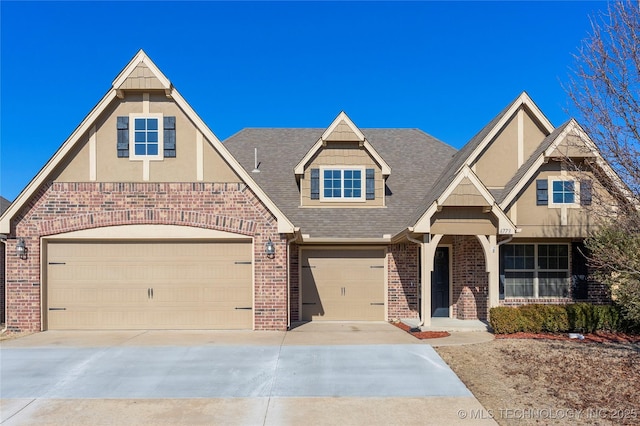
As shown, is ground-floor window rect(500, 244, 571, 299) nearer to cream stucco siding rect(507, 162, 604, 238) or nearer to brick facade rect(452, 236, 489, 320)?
brick facade rect(452, 236, 489, 320)

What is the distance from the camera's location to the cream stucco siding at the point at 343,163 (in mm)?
16297

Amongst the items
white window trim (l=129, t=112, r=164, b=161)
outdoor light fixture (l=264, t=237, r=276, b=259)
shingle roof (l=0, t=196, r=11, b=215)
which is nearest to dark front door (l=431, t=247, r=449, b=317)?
outdoor light fixture (l=264, t=237, r=276, b=259)

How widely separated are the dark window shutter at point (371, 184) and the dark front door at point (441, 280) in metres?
2.77

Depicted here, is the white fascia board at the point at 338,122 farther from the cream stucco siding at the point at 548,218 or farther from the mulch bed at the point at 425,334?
the mulch bed at the point at 425,334

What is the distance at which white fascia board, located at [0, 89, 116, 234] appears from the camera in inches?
496

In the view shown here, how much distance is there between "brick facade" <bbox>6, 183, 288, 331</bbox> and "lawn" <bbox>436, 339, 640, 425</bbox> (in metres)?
4.73

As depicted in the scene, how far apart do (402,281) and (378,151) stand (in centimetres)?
632

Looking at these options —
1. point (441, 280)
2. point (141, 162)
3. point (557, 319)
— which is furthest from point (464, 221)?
point (141, 162)

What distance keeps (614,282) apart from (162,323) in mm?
11854

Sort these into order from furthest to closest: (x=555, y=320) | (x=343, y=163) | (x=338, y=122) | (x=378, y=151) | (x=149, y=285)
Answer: (x=378, y=151) < (x=343, y=163) < (x=338, y=122) < (x=149, y=285) < (x=555, y=320)

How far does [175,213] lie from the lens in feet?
42.3

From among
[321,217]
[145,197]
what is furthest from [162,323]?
[321,217]

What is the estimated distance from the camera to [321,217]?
15.8 metres

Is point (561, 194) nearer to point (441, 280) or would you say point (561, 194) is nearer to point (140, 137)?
point (441, 280)
